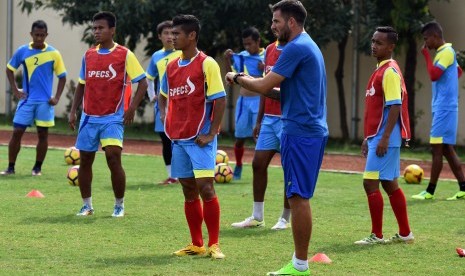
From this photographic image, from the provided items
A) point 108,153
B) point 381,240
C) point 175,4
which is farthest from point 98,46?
point 175,4

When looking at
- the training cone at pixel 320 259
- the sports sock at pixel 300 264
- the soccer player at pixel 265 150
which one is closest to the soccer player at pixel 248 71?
the soccer player at pixel 265 150

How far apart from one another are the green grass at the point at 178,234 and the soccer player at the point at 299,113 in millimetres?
552

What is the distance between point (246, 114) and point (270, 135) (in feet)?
15.5

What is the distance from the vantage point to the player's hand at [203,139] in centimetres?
970

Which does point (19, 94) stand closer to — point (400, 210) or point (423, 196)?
point (423, 196)

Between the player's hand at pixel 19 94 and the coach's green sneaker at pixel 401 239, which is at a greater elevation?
the player's hand at pixel 19 94

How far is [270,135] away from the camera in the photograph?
1180 centimetres

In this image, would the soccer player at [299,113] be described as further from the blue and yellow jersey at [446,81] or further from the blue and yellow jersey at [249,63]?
the blue and yellow jersey at [249,63]

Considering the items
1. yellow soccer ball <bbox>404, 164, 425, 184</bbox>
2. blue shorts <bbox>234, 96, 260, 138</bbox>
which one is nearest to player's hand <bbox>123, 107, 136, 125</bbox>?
blue shorts <bbox>234, 96, 260, 138</bbox>

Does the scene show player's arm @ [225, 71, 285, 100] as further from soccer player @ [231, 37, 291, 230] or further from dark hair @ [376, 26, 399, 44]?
soccer player @ [231, 37, 291, 230]

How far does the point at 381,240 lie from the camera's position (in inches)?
422

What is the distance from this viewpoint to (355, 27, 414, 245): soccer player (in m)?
10.5

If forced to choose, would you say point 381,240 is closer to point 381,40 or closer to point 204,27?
point 381,40

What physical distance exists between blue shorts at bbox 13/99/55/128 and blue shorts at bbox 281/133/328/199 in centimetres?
864
